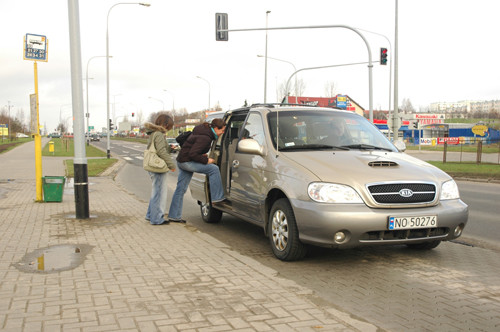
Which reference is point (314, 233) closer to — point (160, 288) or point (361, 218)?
point (361, 218)

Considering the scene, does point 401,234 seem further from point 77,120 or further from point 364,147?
point 77,120

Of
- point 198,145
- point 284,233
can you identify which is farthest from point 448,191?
point 198,145

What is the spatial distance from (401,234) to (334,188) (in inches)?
34.4

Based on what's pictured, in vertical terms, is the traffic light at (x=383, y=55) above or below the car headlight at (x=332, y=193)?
above

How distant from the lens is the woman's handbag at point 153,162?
7.27 metres

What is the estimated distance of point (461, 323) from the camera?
3.58 metres

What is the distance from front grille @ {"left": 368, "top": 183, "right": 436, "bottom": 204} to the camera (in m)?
4.78

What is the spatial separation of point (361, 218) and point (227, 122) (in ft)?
11.3

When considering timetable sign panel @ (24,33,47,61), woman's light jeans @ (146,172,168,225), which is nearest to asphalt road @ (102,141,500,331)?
woman's light jeans @ (146,172,168,225)

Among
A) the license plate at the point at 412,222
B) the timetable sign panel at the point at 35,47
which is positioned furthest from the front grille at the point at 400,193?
the timetable sign panel at the point at 35,47

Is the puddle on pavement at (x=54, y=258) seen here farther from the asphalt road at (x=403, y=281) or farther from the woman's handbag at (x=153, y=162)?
the asphalt road at (x=403, y=281)

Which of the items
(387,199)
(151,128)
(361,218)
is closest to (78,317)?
(361,218)

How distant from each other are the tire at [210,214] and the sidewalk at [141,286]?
0.95 meters

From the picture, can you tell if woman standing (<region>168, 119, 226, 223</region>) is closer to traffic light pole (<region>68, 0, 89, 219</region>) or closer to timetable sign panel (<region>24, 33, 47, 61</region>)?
traffic light pole (<region>68, 0, 89, 219</region>)
